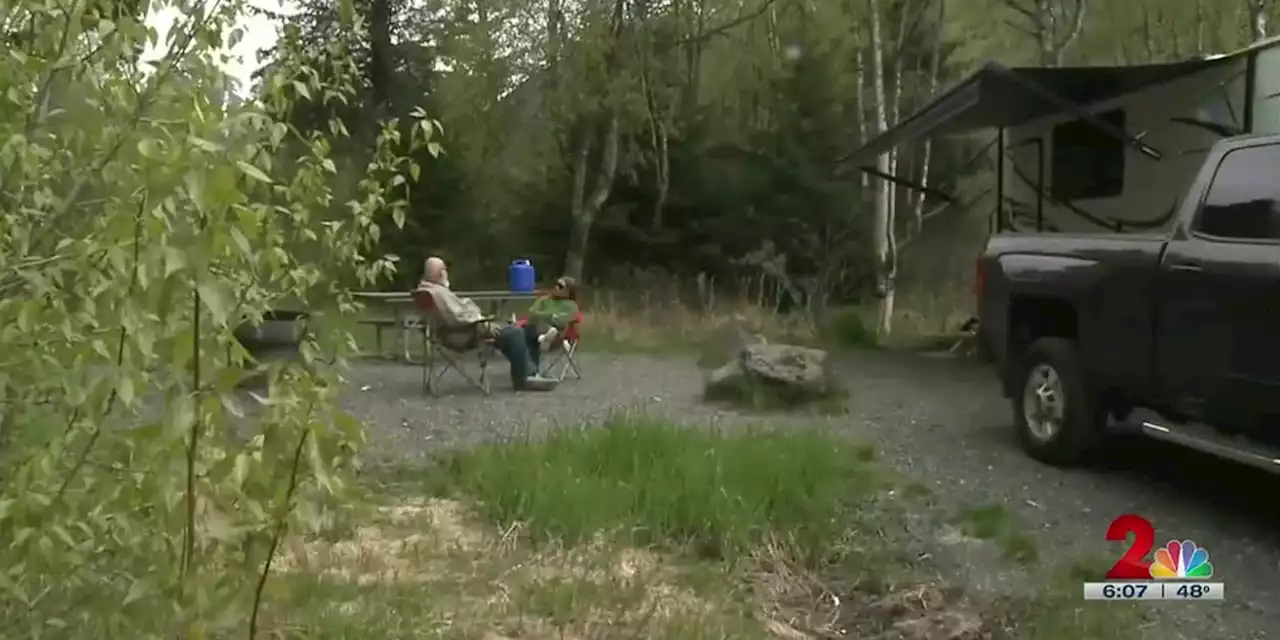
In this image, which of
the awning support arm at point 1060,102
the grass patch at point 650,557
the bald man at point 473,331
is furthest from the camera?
the bald man at point 473,331

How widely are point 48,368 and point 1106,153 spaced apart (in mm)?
8836

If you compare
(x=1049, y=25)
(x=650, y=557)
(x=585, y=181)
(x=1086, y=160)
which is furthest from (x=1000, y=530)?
(x=585, y=181)

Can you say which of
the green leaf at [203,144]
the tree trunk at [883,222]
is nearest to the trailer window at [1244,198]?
the green leaf at [203,144]

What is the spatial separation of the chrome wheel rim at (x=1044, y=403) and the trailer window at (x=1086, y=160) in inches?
132

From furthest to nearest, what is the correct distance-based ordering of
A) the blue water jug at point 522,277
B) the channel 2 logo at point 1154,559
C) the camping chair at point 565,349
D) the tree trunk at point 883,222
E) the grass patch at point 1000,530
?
the tree trunk at point 883,222
the blue water jug at point 522,277
the camping chair at point 565,349
the grass patch at point 1000,530
the channel 2 logo at point 1154,559

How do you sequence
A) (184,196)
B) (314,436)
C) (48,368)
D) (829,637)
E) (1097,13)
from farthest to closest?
(1097,13)
(829,637)
(48,368)
(314,436)
(184,196)

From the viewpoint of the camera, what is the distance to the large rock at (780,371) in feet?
30.5

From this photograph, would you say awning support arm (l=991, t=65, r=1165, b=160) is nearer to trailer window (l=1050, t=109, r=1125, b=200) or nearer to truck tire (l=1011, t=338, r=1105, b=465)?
trailer window (l=1050, t=109, r=1125, b=200)

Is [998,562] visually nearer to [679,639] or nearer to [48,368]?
[679,639]

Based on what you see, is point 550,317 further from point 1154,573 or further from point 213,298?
point 213,298

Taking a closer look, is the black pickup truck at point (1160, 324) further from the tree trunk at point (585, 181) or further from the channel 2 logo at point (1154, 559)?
the tree trunk at point (585, 181)

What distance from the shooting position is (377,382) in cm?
1059

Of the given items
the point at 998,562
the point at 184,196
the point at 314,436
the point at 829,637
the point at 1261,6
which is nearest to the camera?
the point at 184,196

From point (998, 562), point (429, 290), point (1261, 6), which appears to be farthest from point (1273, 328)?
point (1261, 6)
